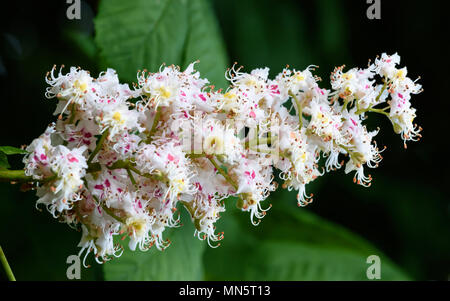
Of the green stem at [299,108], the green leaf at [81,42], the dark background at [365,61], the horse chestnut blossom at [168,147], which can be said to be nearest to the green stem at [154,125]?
the horse chestnut blossom at [168,147]

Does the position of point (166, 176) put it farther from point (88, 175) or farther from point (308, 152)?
point (308, 152)

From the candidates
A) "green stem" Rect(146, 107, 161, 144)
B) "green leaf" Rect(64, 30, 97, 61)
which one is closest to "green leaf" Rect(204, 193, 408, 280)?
"green leaf" Rect(64, 30, 97, 61)

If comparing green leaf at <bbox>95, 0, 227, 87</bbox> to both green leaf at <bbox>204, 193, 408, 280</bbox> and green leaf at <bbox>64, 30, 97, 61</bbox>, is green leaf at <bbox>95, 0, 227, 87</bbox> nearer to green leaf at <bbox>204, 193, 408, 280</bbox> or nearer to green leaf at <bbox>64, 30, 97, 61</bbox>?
green leaf at <bbox>64, 30, 97, 61</bbox>

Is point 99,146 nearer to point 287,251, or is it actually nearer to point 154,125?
point 154,125

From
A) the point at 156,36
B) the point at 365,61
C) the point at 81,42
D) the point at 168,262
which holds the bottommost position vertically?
the point at 168,262

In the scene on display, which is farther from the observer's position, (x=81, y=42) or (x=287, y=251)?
(x=287, y=251)

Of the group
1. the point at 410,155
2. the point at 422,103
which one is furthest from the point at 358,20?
the point at 410,155

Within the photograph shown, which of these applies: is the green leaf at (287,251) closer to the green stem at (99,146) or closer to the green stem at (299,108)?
the green stem at (299,108)

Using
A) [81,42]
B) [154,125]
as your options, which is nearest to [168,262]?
[154,125]
